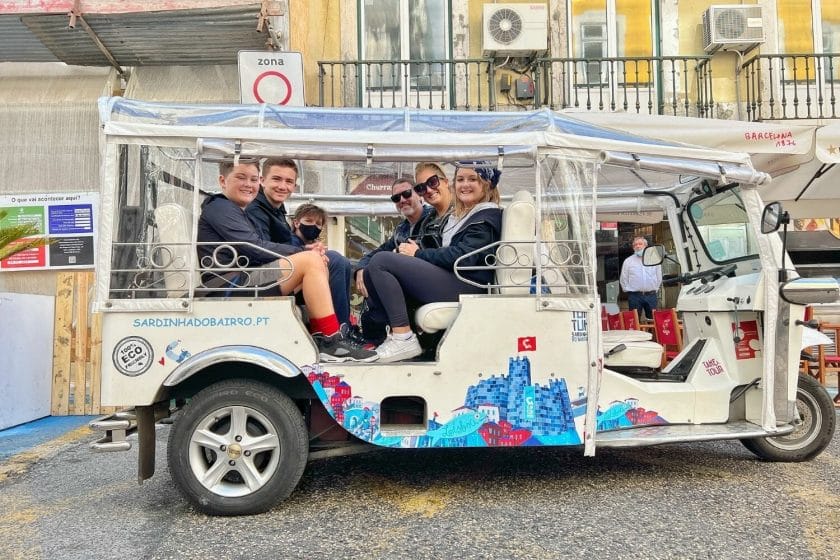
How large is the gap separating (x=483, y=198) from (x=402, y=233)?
106cm

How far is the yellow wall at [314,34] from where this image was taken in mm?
9227

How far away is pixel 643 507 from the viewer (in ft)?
11.7

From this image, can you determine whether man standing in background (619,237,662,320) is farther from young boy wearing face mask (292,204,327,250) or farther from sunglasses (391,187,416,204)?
young boy wearing face mask (292,204,327,250)

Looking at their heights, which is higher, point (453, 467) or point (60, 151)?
point (60, 151)

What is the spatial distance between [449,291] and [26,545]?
2568 millimetres

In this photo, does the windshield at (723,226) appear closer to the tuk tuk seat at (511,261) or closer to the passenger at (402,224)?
the tuk tuk seat at (511,261)

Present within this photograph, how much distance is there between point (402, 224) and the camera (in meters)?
5.31

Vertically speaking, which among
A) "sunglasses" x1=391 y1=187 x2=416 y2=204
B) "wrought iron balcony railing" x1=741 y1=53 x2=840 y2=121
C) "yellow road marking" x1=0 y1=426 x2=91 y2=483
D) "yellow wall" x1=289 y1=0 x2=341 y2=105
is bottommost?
"yellow road marking" x1=0 y1=426 x2=91 y2=483

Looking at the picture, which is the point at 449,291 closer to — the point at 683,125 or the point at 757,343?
the point at 757,343

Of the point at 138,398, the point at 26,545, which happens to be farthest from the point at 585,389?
the point at 26,545

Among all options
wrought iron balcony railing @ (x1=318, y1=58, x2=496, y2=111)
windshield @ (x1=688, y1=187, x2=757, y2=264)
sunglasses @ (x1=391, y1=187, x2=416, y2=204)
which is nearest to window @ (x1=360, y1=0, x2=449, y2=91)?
wrought iron balcony railing @ (x1=318, y1=58, x2=496, y2=111)

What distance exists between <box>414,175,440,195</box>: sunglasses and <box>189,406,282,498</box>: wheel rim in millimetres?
1958

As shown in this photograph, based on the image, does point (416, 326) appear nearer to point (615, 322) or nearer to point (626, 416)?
point (626, 416)

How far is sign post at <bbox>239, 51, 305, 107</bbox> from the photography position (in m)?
6.15
